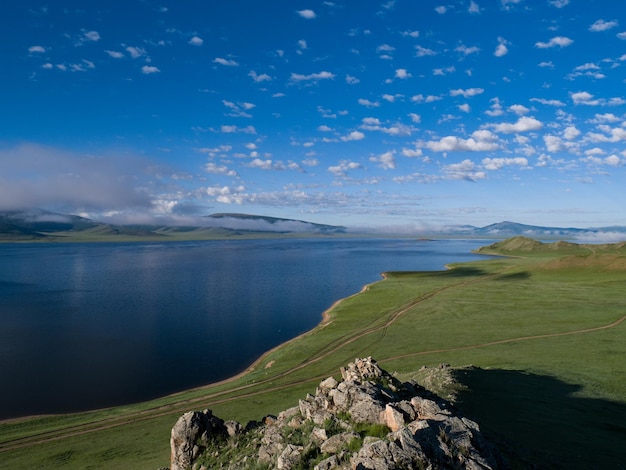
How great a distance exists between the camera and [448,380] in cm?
3198

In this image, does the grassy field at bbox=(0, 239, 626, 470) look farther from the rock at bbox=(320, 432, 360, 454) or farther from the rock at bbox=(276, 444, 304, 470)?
the rock at bbox=(276, 444, 304, 470)

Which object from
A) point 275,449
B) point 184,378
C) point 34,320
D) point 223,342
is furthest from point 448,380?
point 34,320

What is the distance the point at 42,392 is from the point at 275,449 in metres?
45.4

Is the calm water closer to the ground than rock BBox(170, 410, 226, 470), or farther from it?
closer to the ground

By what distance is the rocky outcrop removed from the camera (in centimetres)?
1548

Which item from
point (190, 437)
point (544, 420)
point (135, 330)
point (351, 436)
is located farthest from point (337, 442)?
point (135, 330)

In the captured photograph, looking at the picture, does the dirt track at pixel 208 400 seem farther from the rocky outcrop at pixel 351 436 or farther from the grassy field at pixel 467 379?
the rocky outcrop at pixel 351 436

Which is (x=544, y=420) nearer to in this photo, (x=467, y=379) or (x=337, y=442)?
(x=467, y=379)

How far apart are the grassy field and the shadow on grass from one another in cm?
12

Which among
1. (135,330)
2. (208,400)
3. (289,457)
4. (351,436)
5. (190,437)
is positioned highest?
(351,436)

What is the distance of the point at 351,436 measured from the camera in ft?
58.2

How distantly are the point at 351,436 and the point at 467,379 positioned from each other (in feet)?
67.3

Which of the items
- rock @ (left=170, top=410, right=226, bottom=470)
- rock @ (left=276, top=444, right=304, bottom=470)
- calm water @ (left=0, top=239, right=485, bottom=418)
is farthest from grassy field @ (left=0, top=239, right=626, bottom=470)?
rock @ (left=276, top=444, right=304, bottom=470)

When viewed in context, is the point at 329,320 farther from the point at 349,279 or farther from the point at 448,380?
the point at 349,279
